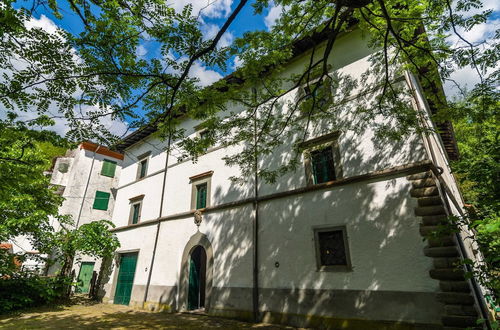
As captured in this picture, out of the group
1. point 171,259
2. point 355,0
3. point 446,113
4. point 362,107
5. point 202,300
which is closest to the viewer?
point 355,0

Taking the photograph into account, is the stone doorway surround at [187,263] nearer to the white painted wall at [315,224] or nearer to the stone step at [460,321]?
the white painted wall at [315,224]

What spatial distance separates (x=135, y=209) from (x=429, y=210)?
14258 millimetres

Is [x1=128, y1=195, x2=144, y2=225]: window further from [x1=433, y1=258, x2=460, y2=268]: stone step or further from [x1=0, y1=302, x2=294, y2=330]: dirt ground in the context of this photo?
[x1=433, y1=258, x2=460, y2=268]: stone step

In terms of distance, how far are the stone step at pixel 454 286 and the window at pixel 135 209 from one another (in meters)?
13.6

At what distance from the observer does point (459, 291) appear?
5324mm

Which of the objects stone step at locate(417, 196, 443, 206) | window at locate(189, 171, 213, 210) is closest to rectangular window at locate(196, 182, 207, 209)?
window at locate(189, 171, 213, 210)

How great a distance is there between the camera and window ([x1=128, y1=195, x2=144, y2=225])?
14.5 m

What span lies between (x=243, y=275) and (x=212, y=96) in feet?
20.3

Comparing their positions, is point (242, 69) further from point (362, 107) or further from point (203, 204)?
point (203, 204)

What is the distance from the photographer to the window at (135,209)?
14500mm

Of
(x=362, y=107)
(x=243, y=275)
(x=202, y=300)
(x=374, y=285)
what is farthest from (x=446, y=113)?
(x=202, y=300)

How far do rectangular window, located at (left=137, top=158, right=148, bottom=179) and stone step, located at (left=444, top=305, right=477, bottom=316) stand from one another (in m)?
14.8

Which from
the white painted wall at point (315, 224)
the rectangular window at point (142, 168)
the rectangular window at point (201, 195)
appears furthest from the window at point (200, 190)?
the rectangular window at point (142, 168)

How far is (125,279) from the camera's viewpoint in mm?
13008
